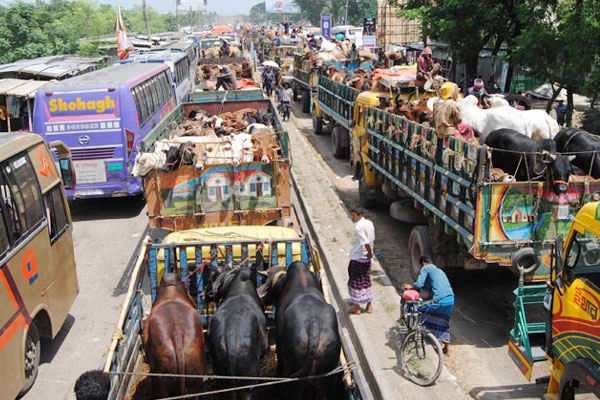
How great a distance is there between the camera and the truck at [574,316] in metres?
4.91

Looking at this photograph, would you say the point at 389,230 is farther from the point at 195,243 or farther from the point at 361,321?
the point at 195,243

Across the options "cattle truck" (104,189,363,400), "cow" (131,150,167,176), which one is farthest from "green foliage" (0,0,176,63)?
"cattle truck" (104,189,363,400)

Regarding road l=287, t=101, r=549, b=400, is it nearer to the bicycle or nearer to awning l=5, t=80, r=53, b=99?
the bicycle

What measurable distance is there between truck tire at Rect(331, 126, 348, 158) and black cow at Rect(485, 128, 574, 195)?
9338 millimetres

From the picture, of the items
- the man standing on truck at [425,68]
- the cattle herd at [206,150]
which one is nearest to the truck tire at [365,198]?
the man standing on truck at [425,68]

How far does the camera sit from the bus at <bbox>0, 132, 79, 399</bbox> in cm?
591

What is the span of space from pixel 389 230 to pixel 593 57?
636 centimetres

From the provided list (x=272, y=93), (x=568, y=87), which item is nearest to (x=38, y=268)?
(x=568, y=87)

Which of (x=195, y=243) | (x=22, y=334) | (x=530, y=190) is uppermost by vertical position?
(x=530, y=190)

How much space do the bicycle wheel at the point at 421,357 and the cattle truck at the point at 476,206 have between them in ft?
3.59

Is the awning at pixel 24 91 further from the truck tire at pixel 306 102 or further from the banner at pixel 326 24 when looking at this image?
the banner at pixel 326 24

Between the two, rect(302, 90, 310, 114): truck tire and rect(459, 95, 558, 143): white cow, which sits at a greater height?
rect(459, 95, 558, 143): white cow

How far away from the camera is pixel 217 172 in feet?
31.2

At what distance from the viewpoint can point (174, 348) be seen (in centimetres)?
512
